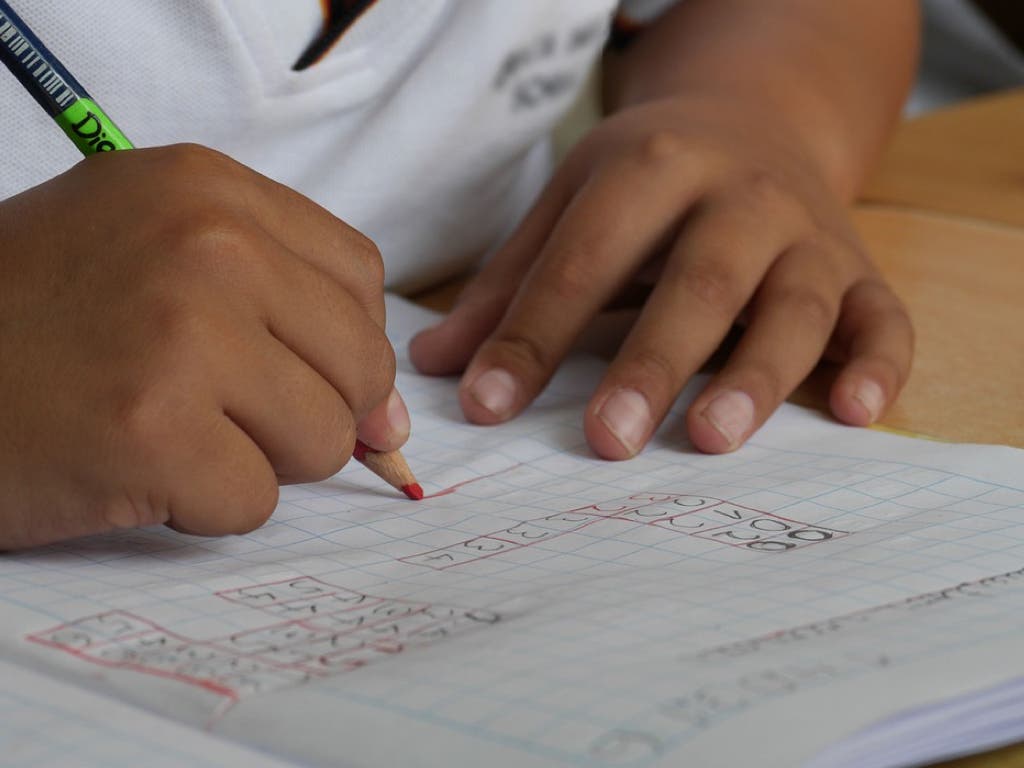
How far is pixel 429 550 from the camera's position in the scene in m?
0.33

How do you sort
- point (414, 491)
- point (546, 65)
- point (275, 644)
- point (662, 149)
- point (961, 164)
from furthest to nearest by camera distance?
point (961, 164)
point (546, 65)
point (662, 149)
point (414, 491)
point (275, 644)

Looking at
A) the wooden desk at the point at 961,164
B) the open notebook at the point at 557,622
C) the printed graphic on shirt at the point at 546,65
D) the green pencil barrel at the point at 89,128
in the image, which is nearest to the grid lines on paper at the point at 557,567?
the open notebook at the point at 557,622

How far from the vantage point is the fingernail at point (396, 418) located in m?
0.36

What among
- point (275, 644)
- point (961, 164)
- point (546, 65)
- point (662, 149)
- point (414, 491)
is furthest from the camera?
point (961, 164)

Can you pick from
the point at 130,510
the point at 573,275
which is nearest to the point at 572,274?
the point at 573,275

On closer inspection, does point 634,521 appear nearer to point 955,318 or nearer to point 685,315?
point 685,315

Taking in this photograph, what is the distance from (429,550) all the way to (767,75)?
0.42 metres

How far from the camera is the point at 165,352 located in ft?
0.99

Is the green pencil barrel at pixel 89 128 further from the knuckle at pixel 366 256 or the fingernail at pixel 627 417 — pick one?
the fingernail at pixel 627 417

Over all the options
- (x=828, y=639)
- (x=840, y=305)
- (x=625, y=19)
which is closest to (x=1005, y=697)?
(x=828, y=639)

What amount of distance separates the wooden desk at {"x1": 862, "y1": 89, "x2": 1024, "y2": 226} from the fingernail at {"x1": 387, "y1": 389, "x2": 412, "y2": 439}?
0.42 metres

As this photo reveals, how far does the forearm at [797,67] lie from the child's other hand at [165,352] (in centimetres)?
32

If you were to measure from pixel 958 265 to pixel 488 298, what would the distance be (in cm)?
24

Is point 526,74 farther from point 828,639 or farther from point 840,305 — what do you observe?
point 828,639
